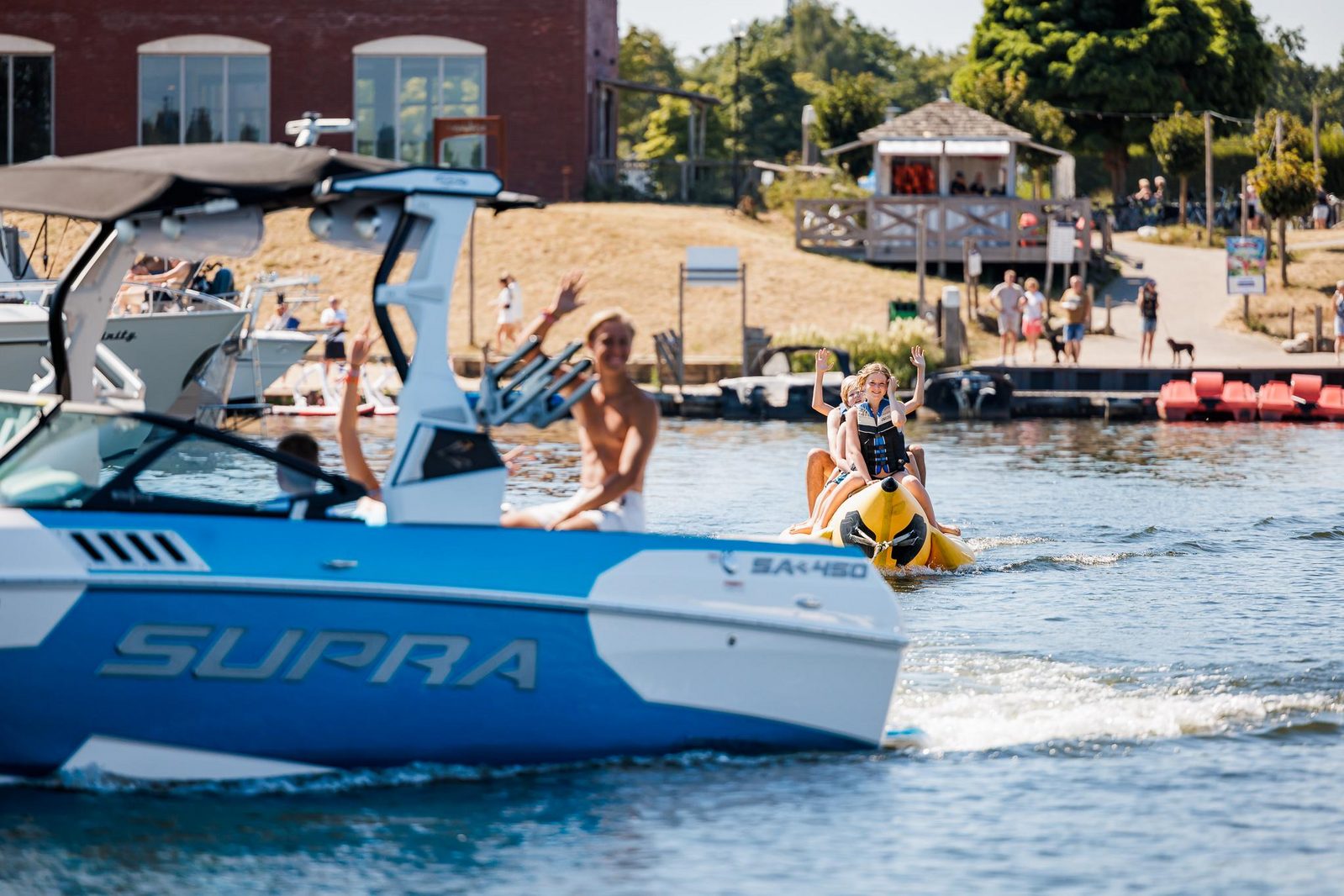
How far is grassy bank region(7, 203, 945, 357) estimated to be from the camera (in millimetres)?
36594

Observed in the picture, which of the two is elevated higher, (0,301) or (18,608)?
(0,301)

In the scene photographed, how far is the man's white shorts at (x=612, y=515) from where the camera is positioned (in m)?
8.22

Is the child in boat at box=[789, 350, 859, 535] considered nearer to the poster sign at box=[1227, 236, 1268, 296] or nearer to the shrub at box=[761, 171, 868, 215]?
the poster sign at box=[1227, 236, 1268, 296]

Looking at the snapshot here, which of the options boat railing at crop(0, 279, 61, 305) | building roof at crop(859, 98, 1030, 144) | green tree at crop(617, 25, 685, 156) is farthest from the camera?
green tree at crop(617, 25, 685, 156)

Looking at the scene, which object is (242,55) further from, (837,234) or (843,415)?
(843,415)

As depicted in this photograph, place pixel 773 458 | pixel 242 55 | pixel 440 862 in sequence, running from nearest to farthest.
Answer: pixel 440 862
pixel 773 458
pixel 242 55

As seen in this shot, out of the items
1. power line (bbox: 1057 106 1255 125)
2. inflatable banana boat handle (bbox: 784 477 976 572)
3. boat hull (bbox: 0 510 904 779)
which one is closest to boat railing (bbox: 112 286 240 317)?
inflatable banana boat handle (bbox: 784 477 976 572)

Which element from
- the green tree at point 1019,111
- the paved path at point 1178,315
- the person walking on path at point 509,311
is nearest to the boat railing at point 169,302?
the person walking on path at point 509,311

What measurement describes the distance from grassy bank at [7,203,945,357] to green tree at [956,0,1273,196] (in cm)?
2101

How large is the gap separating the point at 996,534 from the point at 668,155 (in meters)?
52.8

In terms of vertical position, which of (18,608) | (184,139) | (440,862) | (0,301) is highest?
(184,139)

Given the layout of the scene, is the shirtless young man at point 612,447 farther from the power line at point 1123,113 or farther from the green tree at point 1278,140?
the power line at point 1123,113

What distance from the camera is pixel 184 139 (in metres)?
45.2

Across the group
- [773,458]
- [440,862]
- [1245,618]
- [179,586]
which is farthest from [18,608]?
[773,458]
